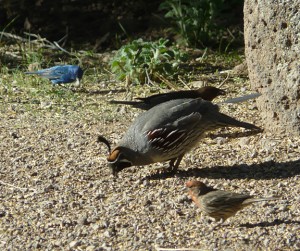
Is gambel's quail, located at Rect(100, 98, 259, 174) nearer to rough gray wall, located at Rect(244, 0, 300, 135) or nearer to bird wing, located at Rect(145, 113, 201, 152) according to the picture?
bird wing, located at Rect(145, 113, 201, 152)

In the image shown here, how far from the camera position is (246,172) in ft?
21.5

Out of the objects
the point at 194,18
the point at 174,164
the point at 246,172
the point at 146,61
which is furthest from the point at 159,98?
the point at 194,18

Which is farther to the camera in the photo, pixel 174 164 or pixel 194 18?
pixel 194 18

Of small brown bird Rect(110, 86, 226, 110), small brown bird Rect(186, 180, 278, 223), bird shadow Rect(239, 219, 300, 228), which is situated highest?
small brown bird Rect(186, 180, 278, 223)

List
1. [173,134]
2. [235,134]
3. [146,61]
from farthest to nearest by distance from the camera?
[146,61], [235,134], [173,134]

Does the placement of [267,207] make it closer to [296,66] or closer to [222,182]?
[222,182]

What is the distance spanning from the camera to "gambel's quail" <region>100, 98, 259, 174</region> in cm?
652

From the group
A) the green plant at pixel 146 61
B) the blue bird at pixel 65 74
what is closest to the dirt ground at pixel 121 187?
the blue bird at pixel 65 74

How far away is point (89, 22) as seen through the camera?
11.2 metres

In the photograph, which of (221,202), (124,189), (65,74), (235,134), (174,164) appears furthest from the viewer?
(65,74)

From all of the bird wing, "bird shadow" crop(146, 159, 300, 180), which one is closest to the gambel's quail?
the bird wing

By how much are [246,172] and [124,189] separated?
96 cm

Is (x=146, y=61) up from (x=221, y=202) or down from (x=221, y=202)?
down

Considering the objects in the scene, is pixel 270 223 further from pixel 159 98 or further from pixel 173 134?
pixel 159 98
